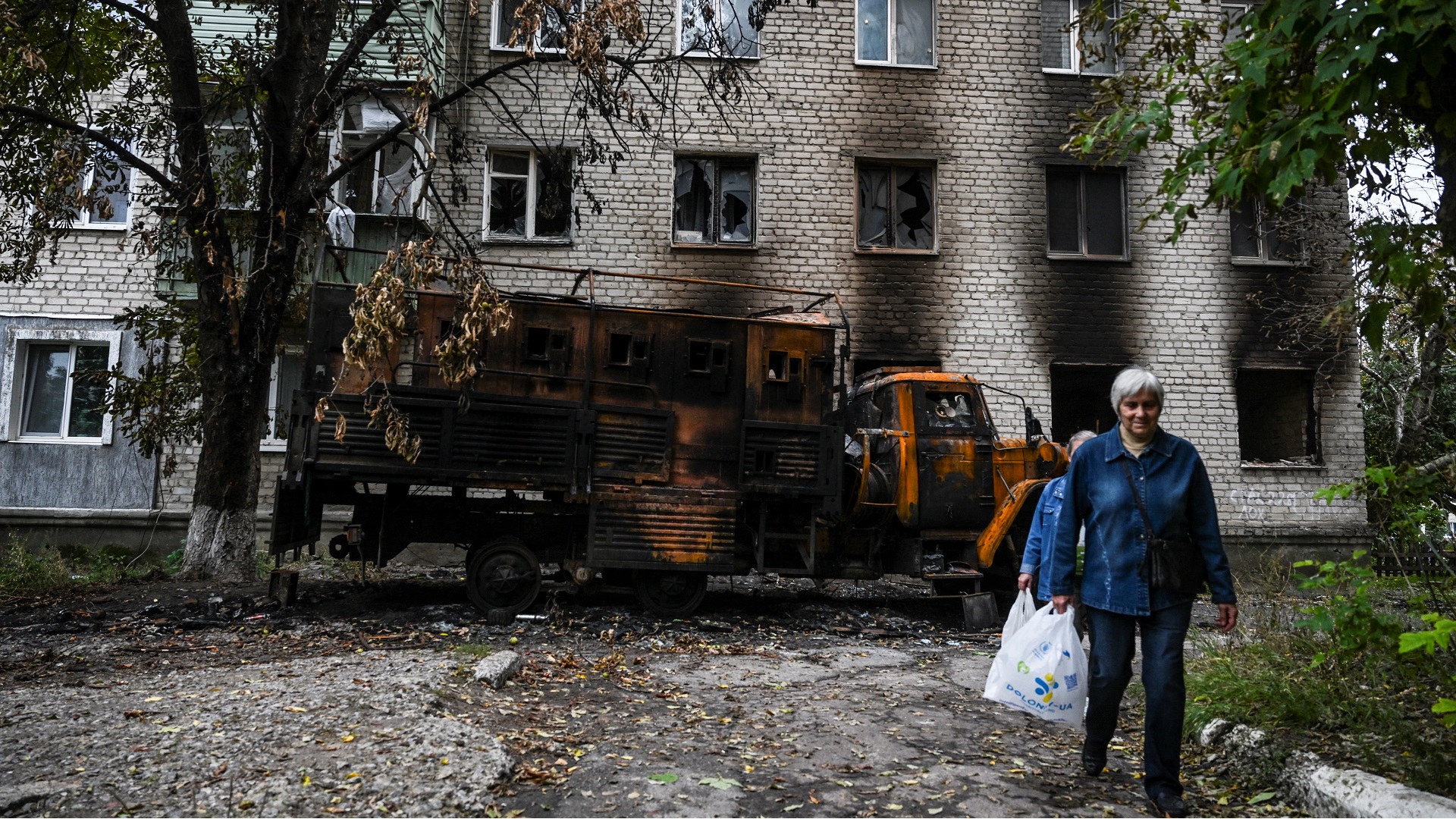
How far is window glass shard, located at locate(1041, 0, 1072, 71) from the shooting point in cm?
1493

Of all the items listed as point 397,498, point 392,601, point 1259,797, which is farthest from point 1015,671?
point 392,601

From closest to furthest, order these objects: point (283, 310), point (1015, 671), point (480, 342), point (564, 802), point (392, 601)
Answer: point (564, 802)
point (1015, 671)
point (480, 342)
point (392, 601)
point (283, 310)

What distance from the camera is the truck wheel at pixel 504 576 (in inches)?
334

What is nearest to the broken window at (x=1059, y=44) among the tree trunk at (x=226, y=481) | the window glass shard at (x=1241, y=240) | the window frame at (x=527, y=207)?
the window glass shard at (x=1241, y=240)

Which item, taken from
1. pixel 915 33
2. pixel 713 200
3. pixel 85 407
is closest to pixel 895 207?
pixel 713 200

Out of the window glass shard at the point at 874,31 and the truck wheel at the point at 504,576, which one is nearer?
the truck wheel at the point at 504,576

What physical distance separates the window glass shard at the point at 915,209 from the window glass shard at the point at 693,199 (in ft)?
9.53

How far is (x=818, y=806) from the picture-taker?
3709 millimetres

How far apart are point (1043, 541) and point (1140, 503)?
87 cm

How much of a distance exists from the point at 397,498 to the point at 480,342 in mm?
1680

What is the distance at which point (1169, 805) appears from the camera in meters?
3.64

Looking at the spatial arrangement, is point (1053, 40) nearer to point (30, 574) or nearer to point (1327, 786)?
point (1327, 786)

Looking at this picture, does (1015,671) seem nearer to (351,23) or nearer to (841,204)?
(351,23)

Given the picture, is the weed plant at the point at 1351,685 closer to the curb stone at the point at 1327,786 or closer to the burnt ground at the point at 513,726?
the curb stone at the point at 1327,786
